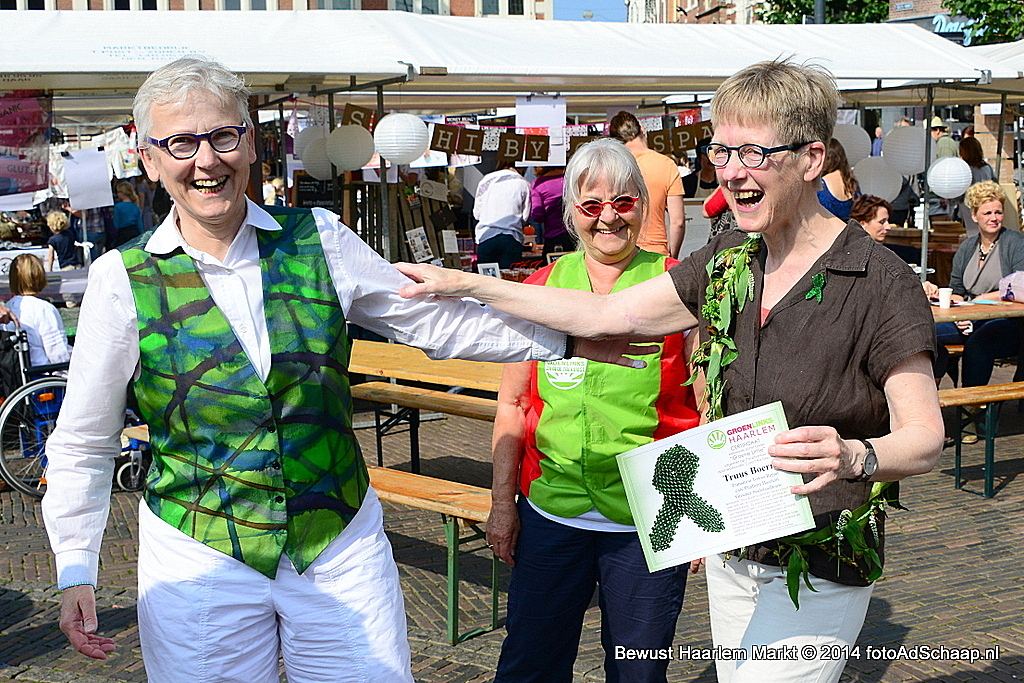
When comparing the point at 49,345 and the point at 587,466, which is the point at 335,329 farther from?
the point at 49,345

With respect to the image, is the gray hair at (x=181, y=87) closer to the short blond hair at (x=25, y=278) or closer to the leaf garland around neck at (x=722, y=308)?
the leaf garland around neck at (x=722, y=308)

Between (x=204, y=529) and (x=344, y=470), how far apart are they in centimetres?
29

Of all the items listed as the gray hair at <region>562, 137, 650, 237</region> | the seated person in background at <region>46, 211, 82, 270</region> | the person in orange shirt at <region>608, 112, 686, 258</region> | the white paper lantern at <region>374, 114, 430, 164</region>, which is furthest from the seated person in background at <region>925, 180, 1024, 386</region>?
the seated person in background at <region>46, 211, 82, 270</region>

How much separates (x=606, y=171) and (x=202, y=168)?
1.27m

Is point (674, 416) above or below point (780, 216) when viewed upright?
below

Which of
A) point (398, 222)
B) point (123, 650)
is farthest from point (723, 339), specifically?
point (398, 222)

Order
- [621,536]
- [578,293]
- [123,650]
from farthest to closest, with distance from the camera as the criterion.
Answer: [123,650] < [621,536] < [578,293]

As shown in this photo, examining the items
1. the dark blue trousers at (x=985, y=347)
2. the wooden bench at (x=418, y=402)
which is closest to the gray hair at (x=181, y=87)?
the wooden bench at (x=418, y=402)

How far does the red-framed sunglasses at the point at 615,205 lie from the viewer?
3.10m

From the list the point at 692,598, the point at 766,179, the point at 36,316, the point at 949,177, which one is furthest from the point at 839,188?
the point at 766,179

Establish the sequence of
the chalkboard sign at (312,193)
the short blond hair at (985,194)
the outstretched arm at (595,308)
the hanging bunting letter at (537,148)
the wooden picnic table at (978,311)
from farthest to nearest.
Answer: the chalkboard sign at (312,193) → the hanging bunting letter at (537,148) → the short blond hair at (985,194) → the wooden picnic table at (978,311) → the outstretched arm at (595,308)

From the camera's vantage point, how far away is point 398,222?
33.1ft

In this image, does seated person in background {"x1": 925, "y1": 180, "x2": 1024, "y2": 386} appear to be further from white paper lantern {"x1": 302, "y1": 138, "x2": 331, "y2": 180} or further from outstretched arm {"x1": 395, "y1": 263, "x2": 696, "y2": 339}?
outstretched arm {"x1": 395, "y1": 263, "x2": 696, "y2": 339}

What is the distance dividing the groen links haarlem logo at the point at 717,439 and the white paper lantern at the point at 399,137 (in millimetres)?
6910
